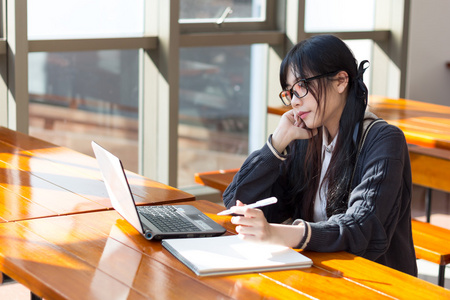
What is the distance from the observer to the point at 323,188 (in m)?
1.80

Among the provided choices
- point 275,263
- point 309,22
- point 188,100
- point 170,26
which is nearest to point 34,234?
point 275,263

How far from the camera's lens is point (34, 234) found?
148 centimetres

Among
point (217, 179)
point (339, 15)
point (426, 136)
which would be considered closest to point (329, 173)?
point (426, 136)

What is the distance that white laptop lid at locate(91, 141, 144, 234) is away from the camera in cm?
145

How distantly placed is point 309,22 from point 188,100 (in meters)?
0.99

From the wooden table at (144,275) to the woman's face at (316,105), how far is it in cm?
40

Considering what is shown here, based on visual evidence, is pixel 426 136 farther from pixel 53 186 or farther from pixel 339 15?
pixel 339 15

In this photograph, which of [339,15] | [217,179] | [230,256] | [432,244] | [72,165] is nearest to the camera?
[230,256]

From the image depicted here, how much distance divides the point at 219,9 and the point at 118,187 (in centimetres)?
253

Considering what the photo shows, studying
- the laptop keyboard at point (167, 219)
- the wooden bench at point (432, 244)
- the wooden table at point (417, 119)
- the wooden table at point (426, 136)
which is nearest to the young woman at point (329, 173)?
the laptop keyboard at point (167, 219)

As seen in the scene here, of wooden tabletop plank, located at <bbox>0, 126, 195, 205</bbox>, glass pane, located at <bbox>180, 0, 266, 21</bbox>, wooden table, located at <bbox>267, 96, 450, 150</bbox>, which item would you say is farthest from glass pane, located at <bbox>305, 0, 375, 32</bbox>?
wooden tabletop plank, located at <bbox>0, 126, 195, 205</bbox>

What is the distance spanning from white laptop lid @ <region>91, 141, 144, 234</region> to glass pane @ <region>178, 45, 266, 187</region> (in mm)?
2264

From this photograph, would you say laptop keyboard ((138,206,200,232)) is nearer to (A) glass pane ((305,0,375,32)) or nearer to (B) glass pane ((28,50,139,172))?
(B) glass pane ((28,50,139,172))

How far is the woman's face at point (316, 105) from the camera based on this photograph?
5.62 feet
